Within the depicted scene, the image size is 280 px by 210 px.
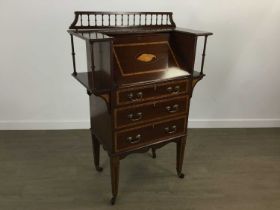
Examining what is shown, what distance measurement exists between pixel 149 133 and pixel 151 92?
11.5 inches

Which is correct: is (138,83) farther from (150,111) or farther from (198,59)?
(198,59)

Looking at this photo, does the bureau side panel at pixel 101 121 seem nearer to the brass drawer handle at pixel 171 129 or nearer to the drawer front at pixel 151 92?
the drawer front at pixel 151 92

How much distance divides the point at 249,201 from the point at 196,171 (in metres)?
0.46

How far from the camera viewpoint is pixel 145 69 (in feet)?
5.55

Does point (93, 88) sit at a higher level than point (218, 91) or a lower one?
higher

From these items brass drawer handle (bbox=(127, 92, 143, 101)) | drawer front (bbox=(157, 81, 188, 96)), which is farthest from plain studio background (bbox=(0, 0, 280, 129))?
brass drawer handle (bbox=(127, 92, 143, 101))

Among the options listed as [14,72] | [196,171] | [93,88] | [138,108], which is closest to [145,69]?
[138,108]

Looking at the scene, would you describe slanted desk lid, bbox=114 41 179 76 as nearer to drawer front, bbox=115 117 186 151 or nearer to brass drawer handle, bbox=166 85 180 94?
brass drawer handle, bbox=166 85 180 94

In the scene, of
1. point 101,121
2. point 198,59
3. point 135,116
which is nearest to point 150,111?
point 135,116

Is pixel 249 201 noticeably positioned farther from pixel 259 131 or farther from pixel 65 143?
pixel 65 143

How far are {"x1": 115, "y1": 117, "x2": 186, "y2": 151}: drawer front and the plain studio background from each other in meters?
1.04

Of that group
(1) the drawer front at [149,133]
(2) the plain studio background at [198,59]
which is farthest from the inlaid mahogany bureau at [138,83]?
(2) the plain studio background at [198,59]

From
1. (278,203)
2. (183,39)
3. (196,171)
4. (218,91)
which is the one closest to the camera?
(183,39)

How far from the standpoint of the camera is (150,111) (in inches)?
68.0
